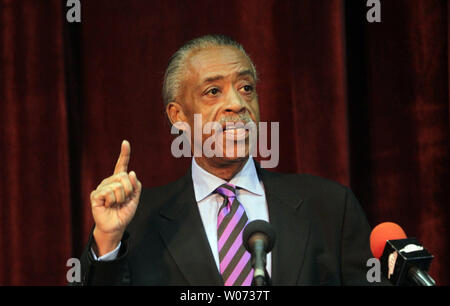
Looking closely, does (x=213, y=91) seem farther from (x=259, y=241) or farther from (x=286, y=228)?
(x=259, y=241)

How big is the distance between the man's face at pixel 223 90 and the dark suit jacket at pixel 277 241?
0.71ft

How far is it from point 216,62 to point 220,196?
1.51 ft

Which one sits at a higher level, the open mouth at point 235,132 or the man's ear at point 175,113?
the man's ear at point 175,113

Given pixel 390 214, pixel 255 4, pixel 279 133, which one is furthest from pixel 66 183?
pixel 390 214

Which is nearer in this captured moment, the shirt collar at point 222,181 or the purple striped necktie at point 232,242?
the purple striped necktie at point 232,242

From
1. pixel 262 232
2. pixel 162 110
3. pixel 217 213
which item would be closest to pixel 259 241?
pixel 262 232

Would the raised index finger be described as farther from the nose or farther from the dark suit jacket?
the nose

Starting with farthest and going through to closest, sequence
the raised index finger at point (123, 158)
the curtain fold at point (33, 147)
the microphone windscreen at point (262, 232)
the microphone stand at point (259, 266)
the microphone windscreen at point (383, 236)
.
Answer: the curtain fold at point (33, 147)
the raised index finger at point (123, 158)
the microphone windscreen at point (383, 236)
the microphone windscreen at point (262, 232)
the microphone stand at point (259, 266)

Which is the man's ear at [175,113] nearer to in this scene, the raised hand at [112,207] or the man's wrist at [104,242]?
the raised hand at [112,207]

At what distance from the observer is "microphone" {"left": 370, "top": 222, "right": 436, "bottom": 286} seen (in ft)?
4.34

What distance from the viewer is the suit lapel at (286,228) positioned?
65.8 inches

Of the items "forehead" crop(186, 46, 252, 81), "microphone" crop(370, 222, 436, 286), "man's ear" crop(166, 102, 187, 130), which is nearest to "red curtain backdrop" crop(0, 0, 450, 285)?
"man's ear" crop(166, 102, 187, 130)

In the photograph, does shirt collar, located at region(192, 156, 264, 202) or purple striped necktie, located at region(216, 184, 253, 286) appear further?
shirt collar, located at region(192, 156, 264, 202)

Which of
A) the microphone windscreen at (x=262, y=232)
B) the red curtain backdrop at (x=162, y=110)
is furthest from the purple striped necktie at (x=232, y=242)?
the red curtain backdrop at (x=162, y=110)
